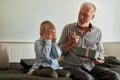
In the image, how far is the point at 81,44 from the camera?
246cm

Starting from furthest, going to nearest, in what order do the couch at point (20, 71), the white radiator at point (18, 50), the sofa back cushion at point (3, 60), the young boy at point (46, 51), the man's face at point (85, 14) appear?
the white radiator at point (18, 50)
the sofa back cushion at point (3, 60)
the man's face at point (85, 14)
the young boy at point (46, 51)
the couch at point (20, 71)

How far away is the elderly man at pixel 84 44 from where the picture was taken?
7.72 ft

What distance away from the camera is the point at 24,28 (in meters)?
3.93

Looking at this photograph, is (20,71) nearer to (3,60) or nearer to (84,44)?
(3,60)

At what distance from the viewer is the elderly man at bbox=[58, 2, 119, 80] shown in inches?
92.6

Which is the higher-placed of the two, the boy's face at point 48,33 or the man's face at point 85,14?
the man's face at point 85,14

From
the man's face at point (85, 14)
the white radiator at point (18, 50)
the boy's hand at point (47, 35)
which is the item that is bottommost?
the white radiator at point (18, 50)

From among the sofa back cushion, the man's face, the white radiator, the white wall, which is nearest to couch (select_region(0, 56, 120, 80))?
the sofa back cushion

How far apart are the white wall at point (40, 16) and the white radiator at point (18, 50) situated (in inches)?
2.7

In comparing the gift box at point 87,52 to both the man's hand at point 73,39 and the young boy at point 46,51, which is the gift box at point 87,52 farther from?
the young boy at point 46,51

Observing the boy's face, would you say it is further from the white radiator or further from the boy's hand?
the white radiator

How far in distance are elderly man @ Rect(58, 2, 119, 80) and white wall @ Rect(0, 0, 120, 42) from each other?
1.56m

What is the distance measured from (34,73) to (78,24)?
0.71 metres

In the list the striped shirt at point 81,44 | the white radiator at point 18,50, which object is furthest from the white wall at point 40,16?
the striped shirt at point 81,44
